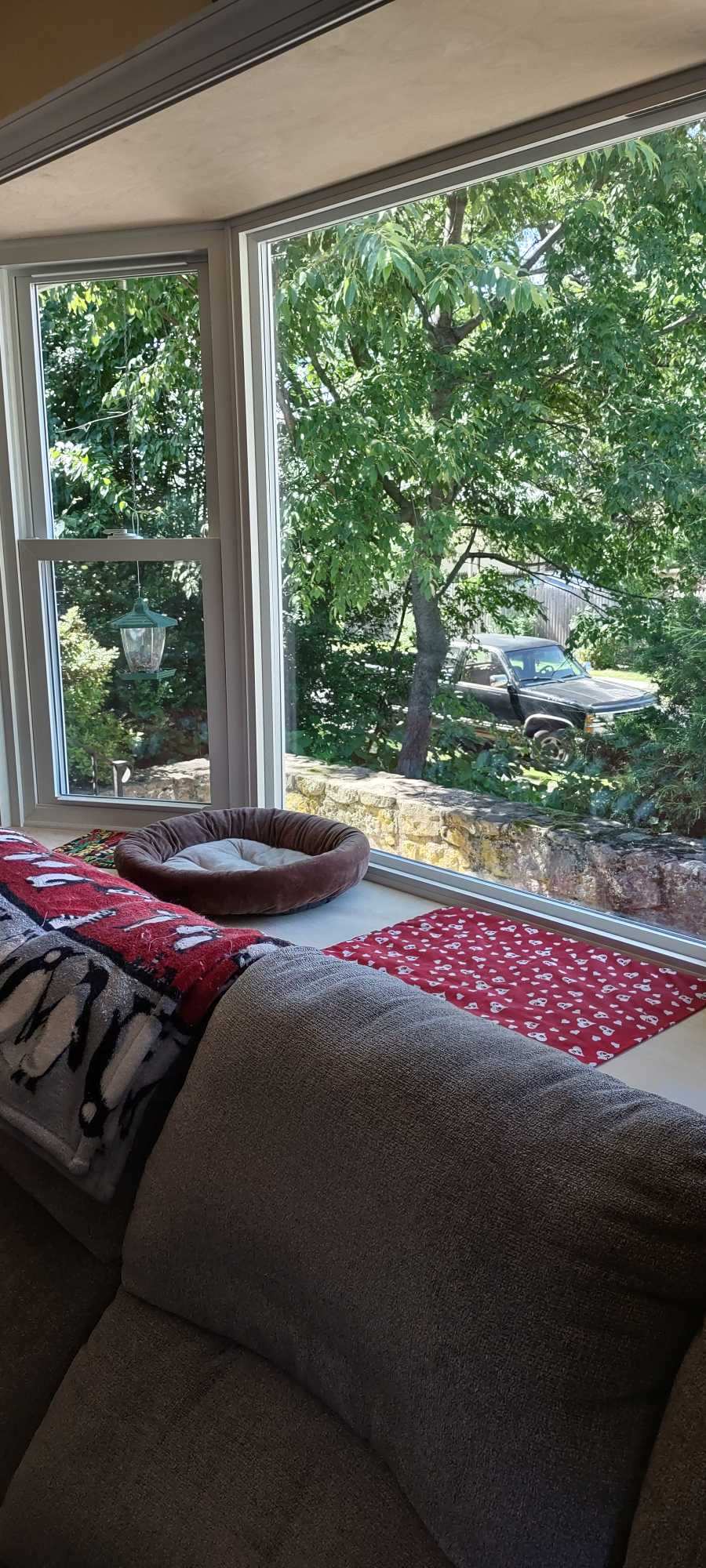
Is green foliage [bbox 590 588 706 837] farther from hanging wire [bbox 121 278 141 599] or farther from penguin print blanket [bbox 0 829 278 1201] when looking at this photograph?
hanging wire [bbox 121 278 141 599]

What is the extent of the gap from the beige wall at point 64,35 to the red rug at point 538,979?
74.2 inches

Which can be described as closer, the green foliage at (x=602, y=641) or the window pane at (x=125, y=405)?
the green foliage at (x=602, y=641)

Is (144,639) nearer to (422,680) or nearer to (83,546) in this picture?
(83,546)

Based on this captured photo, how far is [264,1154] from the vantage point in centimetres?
93

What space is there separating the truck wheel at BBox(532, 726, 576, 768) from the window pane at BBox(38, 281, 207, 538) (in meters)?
1.20

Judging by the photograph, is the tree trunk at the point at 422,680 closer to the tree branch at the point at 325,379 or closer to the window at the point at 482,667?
the window at the point at 482,667

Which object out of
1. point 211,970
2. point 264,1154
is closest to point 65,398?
point 211,970

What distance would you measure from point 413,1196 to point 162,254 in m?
2.97

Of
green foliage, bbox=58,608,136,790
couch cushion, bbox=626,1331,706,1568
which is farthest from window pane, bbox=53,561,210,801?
couch cushion, bbox=626,1331,706,1568

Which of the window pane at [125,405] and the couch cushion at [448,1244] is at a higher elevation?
the window pane at [125,405]

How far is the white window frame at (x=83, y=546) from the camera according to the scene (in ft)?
10.3

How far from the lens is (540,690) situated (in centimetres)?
267

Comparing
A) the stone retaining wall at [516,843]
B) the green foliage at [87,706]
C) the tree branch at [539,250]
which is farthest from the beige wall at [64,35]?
the stone retaining wall at [516,843]

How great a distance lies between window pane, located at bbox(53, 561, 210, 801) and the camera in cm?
334
